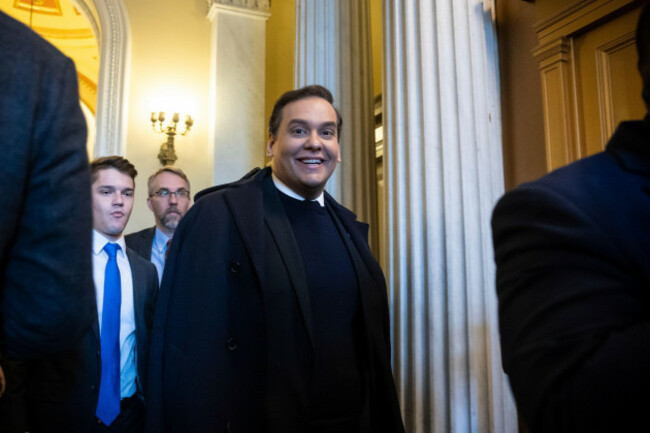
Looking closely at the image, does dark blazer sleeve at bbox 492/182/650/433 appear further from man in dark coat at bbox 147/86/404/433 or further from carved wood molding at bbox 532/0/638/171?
carved wood molding at bbox 532/0/638/171

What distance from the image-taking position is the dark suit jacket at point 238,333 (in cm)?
177

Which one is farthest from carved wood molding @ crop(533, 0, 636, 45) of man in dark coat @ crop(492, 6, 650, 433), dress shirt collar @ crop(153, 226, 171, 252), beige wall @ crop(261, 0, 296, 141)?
beige wall @ crop(261, 0, 296, 141)

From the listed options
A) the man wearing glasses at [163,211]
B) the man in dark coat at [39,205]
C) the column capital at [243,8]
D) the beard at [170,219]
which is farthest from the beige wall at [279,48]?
the man in dark coat at [39,205]

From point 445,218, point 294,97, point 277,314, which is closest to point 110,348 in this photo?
point 277,314

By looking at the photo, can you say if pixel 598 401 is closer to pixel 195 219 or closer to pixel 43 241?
pixel 43 241

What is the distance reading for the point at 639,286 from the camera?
0.82 metres

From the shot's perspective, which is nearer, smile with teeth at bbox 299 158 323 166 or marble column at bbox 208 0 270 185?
smile with teeth at bbox 299 158 323 166

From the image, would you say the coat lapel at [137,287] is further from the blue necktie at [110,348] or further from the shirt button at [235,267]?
the shirt button at [235,267]

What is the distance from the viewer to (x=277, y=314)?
6.10ft

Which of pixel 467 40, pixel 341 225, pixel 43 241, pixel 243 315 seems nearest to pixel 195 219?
pixel 243 315

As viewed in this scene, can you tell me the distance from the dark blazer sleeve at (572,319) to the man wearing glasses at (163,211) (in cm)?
292

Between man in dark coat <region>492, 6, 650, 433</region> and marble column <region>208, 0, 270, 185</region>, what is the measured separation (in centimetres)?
541

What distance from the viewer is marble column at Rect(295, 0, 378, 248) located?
3.69 meters

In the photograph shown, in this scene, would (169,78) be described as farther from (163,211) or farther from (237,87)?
(163,211)
